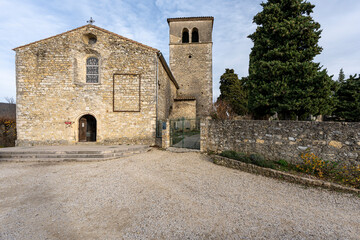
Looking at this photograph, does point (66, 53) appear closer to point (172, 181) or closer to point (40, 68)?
point (40, 68)

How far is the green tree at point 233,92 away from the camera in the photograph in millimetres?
20250

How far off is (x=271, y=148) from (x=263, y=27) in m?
7.38

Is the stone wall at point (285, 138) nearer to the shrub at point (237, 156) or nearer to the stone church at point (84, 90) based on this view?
the shrub at point (237, 156)

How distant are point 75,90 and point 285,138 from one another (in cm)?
1259

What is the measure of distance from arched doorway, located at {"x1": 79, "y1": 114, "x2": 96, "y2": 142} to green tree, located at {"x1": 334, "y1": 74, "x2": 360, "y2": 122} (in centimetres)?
1910

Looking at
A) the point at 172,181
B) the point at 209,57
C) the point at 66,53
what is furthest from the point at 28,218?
the point at 209,57

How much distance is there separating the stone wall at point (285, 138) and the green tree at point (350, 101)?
34.0ft

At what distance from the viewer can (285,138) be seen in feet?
19.4

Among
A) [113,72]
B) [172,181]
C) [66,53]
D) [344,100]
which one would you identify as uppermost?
[66,53]

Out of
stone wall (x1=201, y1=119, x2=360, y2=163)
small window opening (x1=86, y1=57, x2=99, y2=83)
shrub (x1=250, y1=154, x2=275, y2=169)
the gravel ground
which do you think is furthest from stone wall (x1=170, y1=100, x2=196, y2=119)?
the gravel ground

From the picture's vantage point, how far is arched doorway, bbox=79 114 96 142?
1090 centimetres

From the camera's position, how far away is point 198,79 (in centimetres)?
1923

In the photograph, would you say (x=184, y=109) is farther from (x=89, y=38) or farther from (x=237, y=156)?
(x=237, y=156)

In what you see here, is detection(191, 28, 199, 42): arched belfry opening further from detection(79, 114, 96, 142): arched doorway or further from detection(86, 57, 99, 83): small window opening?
detection(79, 114, 96, 142): arched doorway
